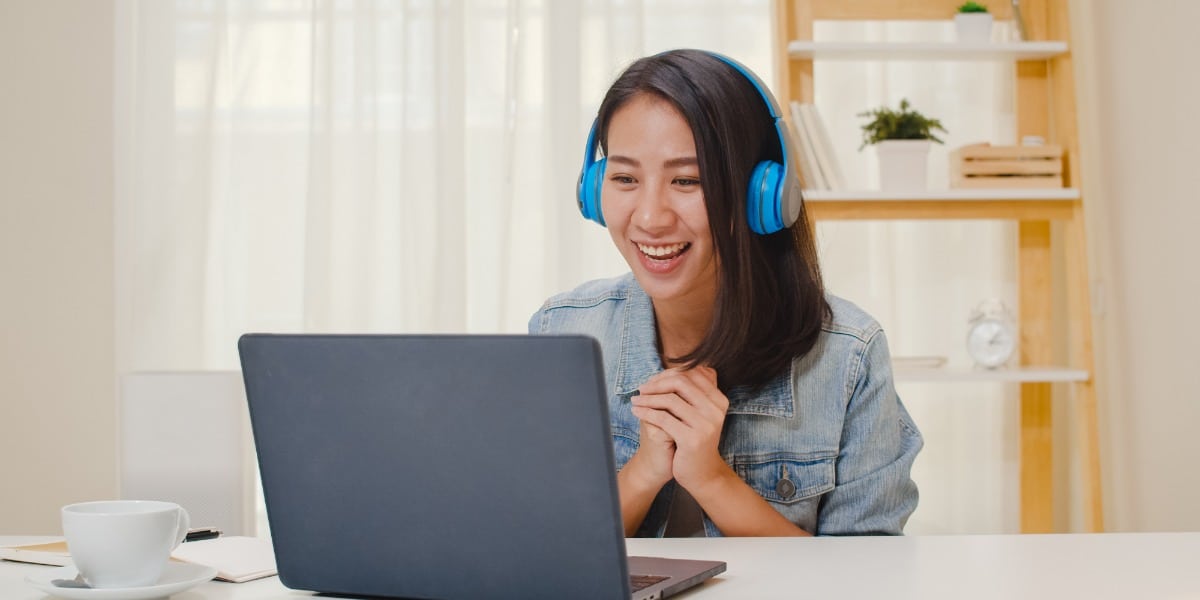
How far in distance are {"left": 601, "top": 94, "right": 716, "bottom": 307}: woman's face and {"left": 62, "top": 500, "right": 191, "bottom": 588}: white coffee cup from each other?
65cm

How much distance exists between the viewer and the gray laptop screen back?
2.43 feet

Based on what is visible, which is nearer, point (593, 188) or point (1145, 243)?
point (593, 188)

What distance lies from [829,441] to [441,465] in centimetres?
70

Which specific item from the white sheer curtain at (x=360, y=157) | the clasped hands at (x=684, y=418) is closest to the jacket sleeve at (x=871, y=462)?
the clasped hands at (x=684, y=418)

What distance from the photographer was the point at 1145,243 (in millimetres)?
2354

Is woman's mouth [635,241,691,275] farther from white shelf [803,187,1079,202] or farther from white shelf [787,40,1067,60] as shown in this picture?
white shelf [787,40,1067,60]

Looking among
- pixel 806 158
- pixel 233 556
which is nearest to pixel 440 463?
pixel 233 556

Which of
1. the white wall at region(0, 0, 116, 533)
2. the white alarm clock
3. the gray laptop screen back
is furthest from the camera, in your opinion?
the white wall at region(0, 0, 116, 533)

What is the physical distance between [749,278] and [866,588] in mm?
514

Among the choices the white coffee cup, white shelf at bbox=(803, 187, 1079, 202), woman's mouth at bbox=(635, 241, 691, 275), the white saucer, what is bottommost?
the white saucer

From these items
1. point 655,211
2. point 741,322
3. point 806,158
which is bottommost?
point 741,322

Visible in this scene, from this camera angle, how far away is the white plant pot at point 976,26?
255 cm

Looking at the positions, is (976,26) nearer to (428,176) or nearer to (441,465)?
(428,176)

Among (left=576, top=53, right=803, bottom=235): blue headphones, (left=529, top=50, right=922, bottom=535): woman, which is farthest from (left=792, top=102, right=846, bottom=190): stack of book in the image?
(left=576, top=53, right=803, bottom=235): blue headphones
